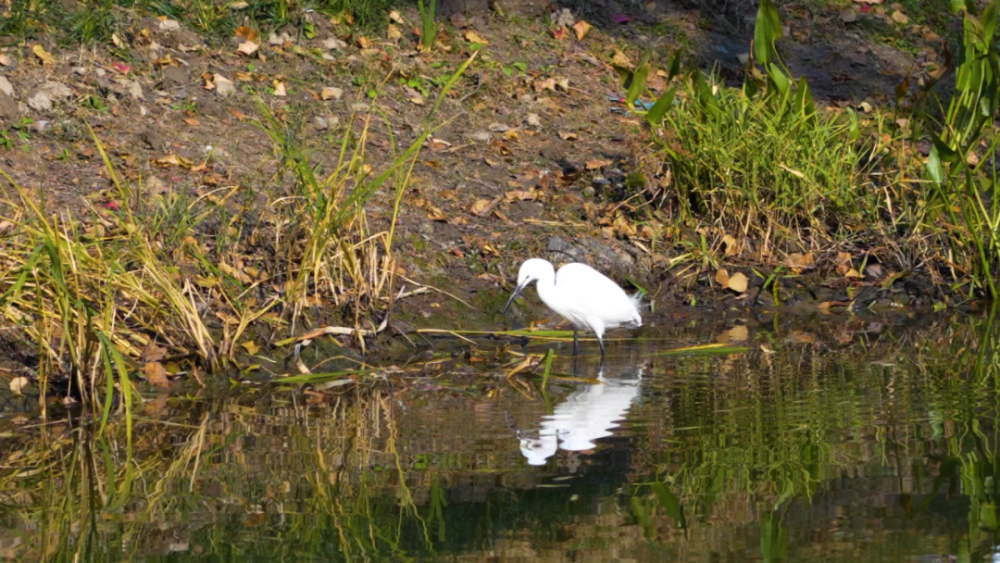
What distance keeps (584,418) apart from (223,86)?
4.87 meters

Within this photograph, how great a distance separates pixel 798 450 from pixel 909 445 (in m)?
0.39

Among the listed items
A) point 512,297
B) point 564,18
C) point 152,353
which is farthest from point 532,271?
point 564,18

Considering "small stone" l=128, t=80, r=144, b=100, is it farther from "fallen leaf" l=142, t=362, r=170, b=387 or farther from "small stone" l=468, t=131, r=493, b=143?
"fallen leaf" l=142, t=362, r=170, b=387

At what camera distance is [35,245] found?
5465 mm

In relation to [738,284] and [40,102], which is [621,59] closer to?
[738,284]

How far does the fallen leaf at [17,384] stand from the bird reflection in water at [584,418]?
7.47ft

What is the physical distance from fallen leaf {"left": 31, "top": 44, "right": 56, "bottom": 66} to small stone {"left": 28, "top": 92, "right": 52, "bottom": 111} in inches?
19.2

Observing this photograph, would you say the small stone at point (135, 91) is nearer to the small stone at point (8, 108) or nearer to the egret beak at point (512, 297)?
the small stone at point (8, 108)

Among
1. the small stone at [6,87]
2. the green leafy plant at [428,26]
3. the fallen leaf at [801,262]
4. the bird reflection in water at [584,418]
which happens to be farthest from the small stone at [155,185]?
the fallen leaf at [801,262]

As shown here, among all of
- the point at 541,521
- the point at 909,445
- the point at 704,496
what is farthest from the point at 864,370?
the point at 541,521

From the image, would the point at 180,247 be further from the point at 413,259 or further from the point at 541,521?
the point at 541,521

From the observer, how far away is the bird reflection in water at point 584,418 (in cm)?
447

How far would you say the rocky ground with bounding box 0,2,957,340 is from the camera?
298 inches

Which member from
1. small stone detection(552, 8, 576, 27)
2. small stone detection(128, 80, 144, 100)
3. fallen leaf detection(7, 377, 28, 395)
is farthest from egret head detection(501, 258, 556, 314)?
small stone detection(552, 8, 576, 27)
